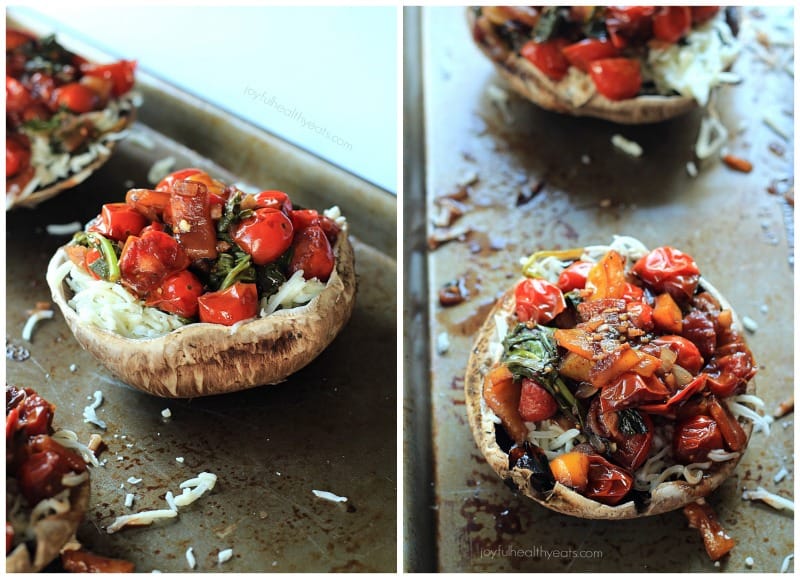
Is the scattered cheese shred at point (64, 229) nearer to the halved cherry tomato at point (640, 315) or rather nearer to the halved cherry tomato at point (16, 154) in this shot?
the halved cherry tomato at point (16, 154)

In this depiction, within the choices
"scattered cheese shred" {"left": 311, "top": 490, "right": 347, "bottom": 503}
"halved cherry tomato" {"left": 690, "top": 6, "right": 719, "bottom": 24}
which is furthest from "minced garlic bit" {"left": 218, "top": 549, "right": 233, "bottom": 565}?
"halved cherry tomato" {"left": 690, "top": 6, "right": 719, "bottom": 24}

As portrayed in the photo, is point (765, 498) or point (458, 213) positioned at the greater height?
point (458, 213)

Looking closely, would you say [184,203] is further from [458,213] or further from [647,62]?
[647,62]

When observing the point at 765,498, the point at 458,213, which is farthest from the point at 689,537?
the point at 458,213

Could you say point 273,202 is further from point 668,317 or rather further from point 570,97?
point 570,97

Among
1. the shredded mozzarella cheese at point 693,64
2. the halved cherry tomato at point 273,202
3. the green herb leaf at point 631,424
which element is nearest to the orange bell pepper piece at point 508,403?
the green herb leaf at point 631,424

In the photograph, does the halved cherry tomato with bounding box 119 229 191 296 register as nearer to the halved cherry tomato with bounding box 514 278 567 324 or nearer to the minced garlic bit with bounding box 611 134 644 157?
the halved cherry tomato with bounding box 514 278 567 324
